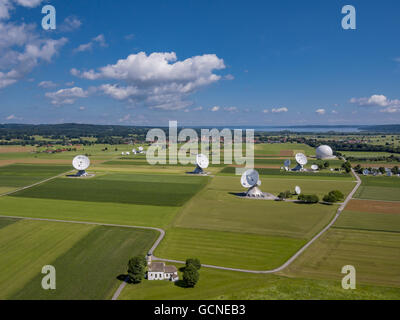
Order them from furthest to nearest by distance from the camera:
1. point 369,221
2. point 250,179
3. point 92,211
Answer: point 250,179, point 92,211, point 369,221

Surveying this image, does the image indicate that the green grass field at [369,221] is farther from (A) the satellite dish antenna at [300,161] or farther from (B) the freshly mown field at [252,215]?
(A) the satellite dish antenna at [300,161]

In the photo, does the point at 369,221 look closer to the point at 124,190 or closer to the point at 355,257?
the point at 355,257

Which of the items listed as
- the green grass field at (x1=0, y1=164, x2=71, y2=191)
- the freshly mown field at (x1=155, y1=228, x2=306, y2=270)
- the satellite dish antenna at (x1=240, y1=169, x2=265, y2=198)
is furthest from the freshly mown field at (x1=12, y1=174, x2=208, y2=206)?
the freshly mown field at (x1=155, y1=228, x2=306, y2=270)

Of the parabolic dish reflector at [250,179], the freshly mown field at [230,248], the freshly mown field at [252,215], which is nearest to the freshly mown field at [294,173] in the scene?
the freshly mown field at [252,215]

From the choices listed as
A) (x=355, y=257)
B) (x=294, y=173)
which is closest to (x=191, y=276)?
(x=355, y=257)

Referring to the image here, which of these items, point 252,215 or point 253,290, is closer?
point 253,290
